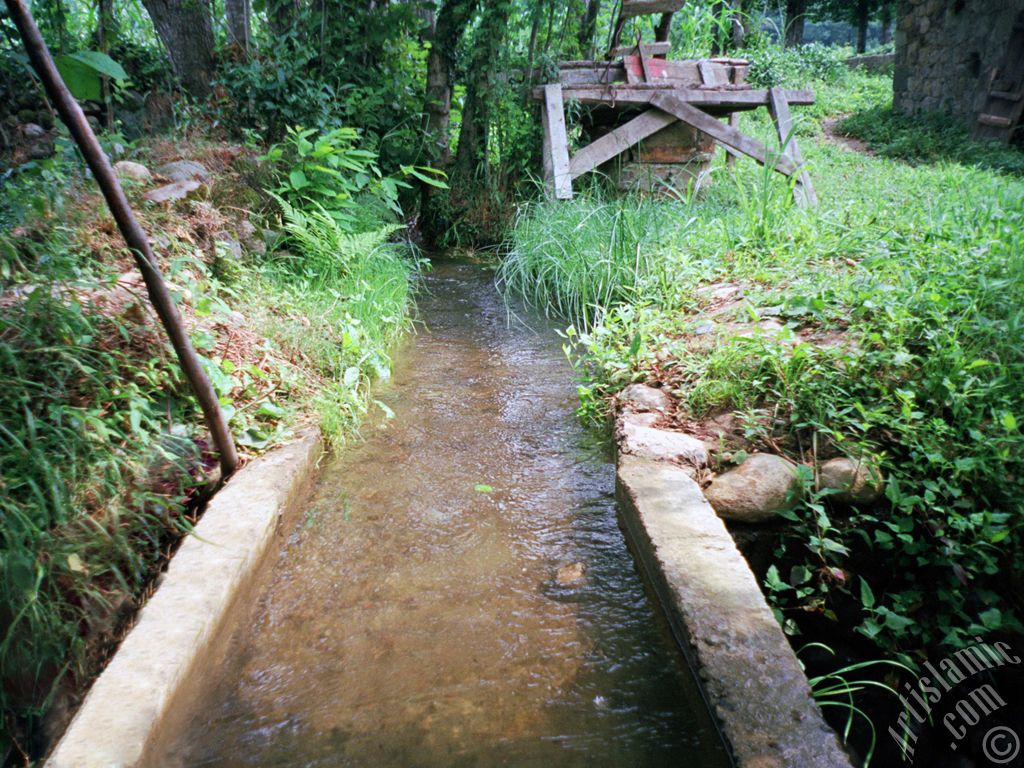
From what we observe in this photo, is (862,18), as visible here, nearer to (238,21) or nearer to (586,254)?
(238,21)

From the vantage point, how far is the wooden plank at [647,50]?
21.2ft

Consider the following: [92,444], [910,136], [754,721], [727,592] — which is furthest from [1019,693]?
[910,136]

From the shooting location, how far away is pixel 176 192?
3354 millimetres

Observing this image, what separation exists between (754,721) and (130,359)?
2.07m

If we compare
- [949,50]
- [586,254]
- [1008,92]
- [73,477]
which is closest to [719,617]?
[73,477]

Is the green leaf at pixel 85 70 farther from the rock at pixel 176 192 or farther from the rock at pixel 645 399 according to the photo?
the rock at pixel 645 399

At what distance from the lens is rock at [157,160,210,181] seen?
12.0ft

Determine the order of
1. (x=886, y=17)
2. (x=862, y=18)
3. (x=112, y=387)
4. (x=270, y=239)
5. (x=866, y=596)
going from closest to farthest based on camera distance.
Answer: (x=866, y=596) → (x=112, y=387) → (x=270, y=239) → (x=886, y=17) → (x=862, y=18)

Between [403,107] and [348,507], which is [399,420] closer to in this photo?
[348,507]

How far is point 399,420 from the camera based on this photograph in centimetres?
291

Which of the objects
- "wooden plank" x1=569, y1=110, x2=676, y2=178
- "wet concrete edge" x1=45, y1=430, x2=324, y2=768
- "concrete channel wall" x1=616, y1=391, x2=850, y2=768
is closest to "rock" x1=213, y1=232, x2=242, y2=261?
"wet concrete edge" x1=45, y1=430, x2=324, y2=768

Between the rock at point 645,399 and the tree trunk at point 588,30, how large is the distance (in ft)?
19.6

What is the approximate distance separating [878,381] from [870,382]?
32 mm

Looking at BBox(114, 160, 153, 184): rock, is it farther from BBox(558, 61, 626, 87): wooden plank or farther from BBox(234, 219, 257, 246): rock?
BBox(558, 61, 626, 87): wooden plank
